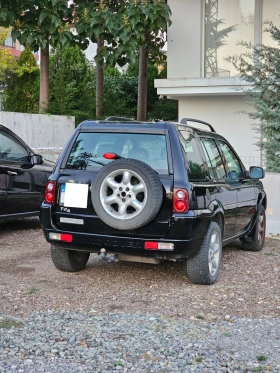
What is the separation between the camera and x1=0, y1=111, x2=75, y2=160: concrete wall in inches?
534

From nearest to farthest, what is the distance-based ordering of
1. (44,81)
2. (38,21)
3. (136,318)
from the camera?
(136,318)
(38,21)
(44,81)

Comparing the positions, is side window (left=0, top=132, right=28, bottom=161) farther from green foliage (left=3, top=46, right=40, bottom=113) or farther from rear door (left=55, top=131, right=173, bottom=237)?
green foliage (left=3, top=46, right=40, bottom=113)

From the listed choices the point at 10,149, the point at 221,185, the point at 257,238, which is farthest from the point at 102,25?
the point at 221,185

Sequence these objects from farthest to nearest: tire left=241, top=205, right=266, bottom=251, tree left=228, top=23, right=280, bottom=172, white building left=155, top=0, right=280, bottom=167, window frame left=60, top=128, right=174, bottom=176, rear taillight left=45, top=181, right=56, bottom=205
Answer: white building left=155, top=0, right=280, bottom=167, tree left=228, top=23, right=280, bottom=172, tire left=241, top=205, right=266, bottom=251, rear taillight left=45, top=181, right=56, bottom=205, window frame left=60, top=128, right=174, bottom=176

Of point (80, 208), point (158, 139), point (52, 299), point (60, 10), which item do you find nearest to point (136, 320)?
point (52, 299)

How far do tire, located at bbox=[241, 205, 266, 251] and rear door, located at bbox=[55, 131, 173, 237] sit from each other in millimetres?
2816

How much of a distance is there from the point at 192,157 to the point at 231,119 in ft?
28.3

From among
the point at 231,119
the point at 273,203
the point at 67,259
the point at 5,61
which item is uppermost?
the point at 5,61

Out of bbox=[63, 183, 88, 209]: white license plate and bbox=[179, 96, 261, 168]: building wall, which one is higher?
bbox=[179, 96, 261, 168]: building wall

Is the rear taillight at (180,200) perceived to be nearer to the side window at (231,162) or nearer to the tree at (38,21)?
the side window at (231,162)

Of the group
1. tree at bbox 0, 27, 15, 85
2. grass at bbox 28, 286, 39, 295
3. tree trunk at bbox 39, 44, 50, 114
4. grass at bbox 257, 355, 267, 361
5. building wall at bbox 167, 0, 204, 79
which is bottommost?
grass at bbox 257, 355, 267, 361

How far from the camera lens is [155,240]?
607cm

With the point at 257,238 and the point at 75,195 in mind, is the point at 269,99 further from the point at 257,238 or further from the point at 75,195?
the point at 75,195

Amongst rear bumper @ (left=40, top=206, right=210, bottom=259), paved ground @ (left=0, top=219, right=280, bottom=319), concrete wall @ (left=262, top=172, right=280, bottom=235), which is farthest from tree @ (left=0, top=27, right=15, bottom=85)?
rear bumper @ (left=40, top=206, right=210, bottom=259)
